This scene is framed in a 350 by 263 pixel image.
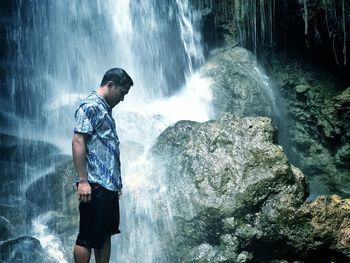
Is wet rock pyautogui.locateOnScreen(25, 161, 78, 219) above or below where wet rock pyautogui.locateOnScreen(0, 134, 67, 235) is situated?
below

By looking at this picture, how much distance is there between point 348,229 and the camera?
420 centimetres

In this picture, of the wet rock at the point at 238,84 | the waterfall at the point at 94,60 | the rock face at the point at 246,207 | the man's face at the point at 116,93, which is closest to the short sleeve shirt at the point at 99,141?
the man's face at the point at 116,93

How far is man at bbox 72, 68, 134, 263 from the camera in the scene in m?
2.84

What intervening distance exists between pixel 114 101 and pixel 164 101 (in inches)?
240

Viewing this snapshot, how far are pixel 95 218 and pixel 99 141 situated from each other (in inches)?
24.1

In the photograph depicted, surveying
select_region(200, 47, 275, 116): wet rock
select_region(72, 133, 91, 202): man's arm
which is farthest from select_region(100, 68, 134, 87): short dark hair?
select_region(200, 47, 275, 116): wet rock

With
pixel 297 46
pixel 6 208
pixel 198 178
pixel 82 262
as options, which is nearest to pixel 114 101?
pixel 82 262

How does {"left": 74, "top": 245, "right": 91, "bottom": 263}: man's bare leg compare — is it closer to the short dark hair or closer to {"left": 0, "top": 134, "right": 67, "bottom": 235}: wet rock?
the short dark hair

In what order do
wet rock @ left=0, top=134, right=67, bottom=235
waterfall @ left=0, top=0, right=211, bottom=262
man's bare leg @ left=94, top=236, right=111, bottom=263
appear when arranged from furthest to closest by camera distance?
waterfall @ left=0, top=0, right=211, bottom=262, wet rock @ left=0, top=134, right=67, bottom=235, man's bare leg @ left=94, top=236, right=111, bottom=263

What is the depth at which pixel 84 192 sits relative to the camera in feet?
9.12

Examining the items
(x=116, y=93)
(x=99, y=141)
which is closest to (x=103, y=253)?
(x=99, y=141)

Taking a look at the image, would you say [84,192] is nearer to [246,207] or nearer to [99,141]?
[99,141]

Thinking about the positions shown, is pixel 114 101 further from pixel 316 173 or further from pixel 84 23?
pixel 84 23

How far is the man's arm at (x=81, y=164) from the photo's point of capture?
279cm
